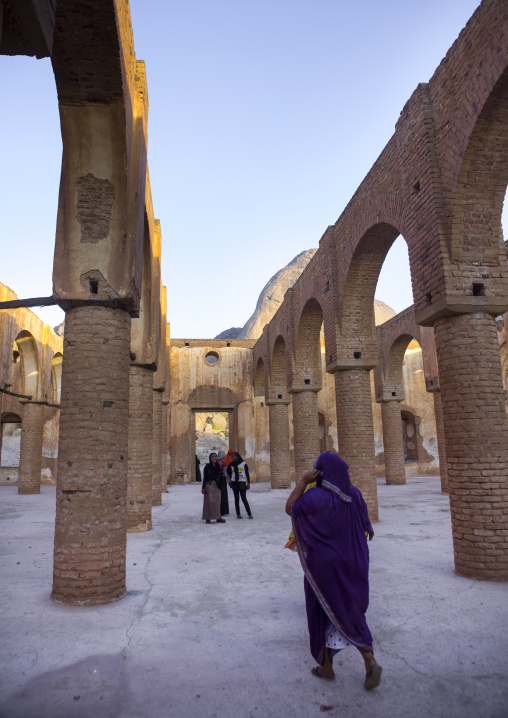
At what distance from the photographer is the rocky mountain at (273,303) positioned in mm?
45000

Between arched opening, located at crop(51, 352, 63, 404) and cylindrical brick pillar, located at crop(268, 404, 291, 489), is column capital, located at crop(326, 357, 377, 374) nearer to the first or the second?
cylindrical brick pillar, located at crop(268, 404, 291, 489)

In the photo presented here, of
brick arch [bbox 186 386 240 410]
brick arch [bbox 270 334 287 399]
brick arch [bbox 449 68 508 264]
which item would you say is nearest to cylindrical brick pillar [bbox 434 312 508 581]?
brick arch [bbox 449 68 508 264]

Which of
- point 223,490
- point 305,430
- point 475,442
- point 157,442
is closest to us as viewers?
point 475,442

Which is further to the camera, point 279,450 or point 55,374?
point 55,374

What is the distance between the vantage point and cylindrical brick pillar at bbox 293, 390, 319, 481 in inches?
554

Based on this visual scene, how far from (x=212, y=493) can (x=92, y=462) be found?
542 centimetres

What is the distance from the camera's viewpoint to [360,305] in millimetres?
10531

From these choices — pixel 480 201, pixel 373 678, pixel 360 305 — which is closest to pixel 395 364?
pixel 360 305

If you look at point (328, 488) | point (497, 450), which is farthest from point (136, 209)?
point (497, 450)

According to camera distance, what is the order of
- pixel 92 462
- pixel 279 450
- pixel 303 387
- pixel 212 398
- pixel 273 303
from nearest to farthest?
pixel 92 462 → pixel 303 387 → pixel 279 450 → pixel 212 398 → pixel 273 303

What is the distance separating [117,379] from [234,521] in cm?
600

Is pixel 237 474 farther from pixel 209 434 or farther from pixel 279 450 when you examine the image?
Result: pixel 209 434

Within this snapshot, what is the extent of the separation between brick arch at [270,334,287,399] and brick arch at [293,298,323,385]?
10.5ft

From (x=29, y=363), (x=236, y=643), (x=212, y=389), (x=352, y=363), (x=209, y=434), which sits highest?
(x=29, y=363)
